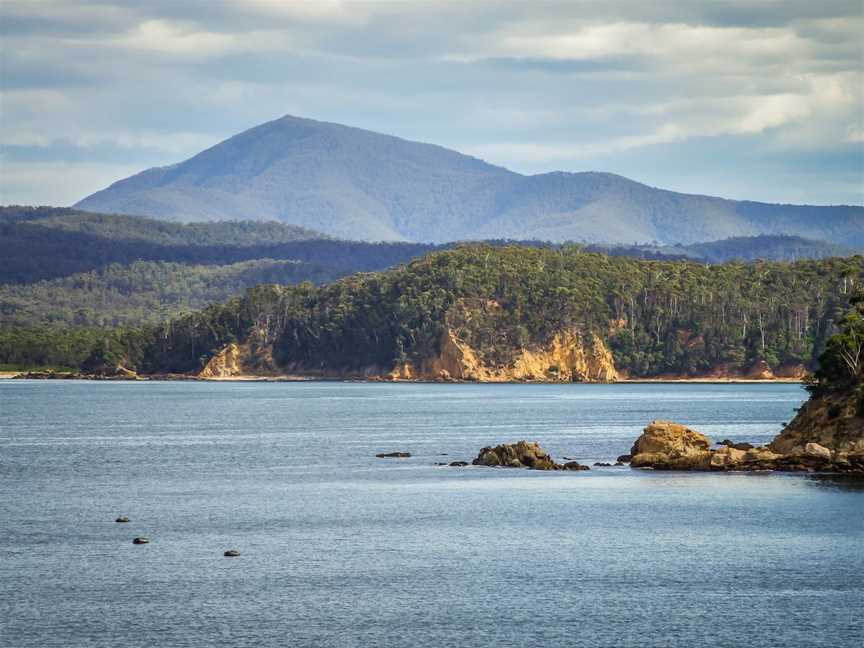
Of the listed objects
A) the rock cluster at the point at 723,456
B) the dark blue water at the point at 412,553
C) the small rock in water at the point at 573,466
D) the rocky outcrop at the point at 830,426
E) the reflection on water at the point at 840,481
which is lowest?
the dark blue water at the point at 412,553

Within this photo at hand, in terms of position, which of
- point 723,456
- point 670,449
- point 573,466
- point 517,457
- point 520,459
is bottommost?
point 573,466

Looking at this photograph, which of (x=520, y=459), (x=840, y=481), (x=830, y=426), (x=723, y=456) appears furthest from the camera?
(x=520, y=459)

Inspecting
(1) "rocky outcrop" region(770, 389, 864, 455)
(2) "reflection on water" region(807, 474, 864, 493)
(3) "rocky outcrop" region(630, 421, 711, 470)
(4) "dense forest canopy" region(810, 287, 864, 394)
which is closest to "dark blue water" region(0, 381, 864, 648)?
(2) "reflection on water" region(807, 474, 864, 493)

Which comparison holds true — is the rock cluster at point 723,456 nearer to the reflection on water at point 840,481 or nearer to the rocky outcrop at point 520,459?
the reflection on water at point 840,481

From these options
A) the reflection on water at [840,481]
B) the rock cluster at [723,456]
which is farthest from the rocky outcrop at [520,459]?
the reflection on water at [840,481]

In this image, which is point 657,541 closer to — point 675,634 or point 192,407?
point 675,634

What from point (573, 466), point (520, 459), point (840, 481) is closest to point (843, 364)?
point (840, 481)

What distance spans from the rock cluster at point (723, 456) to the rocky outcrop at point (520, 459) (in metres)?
4.75

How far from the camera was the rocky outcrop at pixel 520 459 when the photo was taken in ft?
308

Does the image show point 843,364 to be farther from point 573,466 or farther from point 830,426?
point 573,466

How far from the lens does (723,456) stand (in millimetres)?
90875

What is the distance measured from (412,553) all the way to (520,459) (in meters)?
35.6

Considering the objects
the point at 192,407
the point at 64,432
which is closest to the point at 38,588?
the point at 64,432

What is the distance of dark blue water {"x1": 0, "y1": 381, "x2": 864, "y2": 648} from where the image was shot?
153ft
